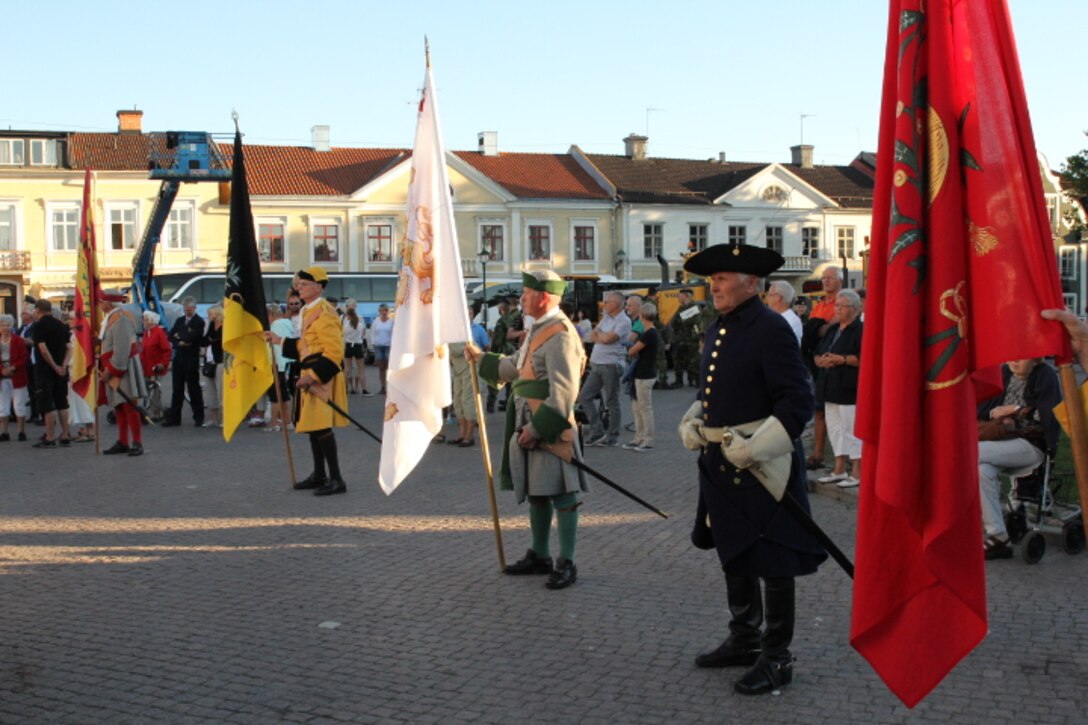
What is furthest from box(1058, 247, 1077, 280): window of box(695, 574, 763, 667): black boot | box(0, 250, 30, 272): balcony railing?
box(695, 574, 763, 667): black boot

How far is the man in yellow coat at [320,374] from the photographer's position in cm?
1076

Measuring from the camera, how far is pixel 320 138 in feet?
200

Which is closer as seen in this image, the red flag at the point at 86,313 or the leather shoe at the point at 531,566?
the leather shoe at the point at 531,566

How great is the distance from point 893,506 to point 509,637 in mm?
2998

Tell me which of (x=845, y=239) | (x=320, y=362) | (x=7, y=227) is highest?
(x=7, y=227)

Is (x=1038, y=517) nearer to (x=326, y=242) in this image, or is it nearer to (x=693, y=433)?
(x=693, y=433)

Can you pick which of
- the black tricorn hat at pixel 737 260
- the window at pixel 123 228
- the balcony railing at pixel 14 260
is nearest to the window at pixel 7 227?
the balcony railing at pixel 14 260

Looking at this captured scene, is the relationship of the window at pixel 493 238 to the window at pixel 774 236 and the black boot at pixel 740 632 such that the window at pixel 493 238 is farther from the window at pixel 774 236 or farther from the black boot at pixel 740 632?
the black boot at pixel 740 632

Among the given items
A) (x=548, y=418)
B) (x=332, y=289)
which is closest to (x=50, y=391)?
(x=548, y=418)

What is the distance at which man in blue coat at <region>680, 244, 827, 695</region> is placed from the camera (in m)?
5.20

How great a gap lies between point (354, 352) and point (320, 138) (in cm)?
3919

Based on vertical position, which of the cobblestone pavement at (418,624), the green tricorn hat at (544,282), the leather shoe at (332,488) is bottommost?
the cobblestone pavement at (418,624)

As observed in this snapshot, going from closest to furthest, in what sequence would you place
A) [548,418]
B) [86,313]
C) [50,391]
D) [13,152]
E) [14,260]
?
[548,418] → [86,313] → [50,391] → [14,260] → [13,152]

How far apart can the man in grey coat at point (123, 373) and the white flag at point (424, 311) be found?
7.31m
